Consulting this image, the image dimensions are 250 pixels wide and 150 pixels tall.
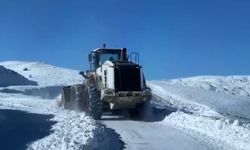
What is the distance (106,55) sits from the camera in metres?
24.6

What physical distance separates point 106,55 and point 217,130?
9286mm

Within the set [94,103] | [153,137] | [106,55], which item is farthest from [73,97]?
[153,137]

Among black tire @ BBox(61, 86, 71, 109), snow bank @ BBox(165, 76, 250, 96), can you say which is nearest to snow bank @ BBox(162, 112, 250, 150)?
black tire @ BBox(61, 86, 71, 109)

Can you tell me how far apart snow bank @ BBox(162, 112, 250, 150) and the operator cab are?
5.31 metres

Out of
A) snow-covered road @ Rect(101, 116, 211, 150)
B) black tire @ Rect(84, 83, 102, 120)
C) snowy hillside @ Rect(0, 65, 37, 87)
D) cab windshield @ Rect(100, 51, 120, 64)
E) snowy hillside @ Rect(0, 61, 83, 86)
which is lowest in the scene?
snow-covered road @ Rect(101, 116, 211, 150)

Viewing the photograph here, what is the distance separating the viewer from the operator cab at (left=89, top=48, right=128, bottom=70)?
2450cm

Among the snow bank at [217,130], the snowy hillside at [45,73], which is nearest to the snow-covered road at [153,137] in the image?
the snow bank at [217,130]

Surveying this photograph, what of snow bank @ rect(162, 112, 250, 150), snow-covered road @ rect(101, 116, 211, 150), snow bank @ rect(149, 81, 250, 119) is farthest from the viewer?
snow bank @ rect(149, 81, 250, 119)

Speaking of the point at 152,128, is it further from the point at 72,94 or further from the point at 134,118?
the point at 72,94

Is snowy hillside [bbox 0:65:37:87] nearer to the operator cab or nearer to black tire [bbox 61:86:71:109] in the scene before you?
black tire [bbox 61:86:71:109]

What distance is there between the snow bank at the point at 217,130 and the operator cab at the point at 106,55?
5313 mm

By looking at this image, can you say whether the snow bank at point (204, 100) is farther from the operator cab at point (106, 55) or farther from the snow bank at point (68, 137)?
the snow bank at point (68, 137)

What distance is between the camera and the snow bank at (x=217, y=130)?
14405mm

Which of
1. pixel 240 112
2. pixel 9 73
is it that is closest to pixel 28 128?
pixel 240 112
